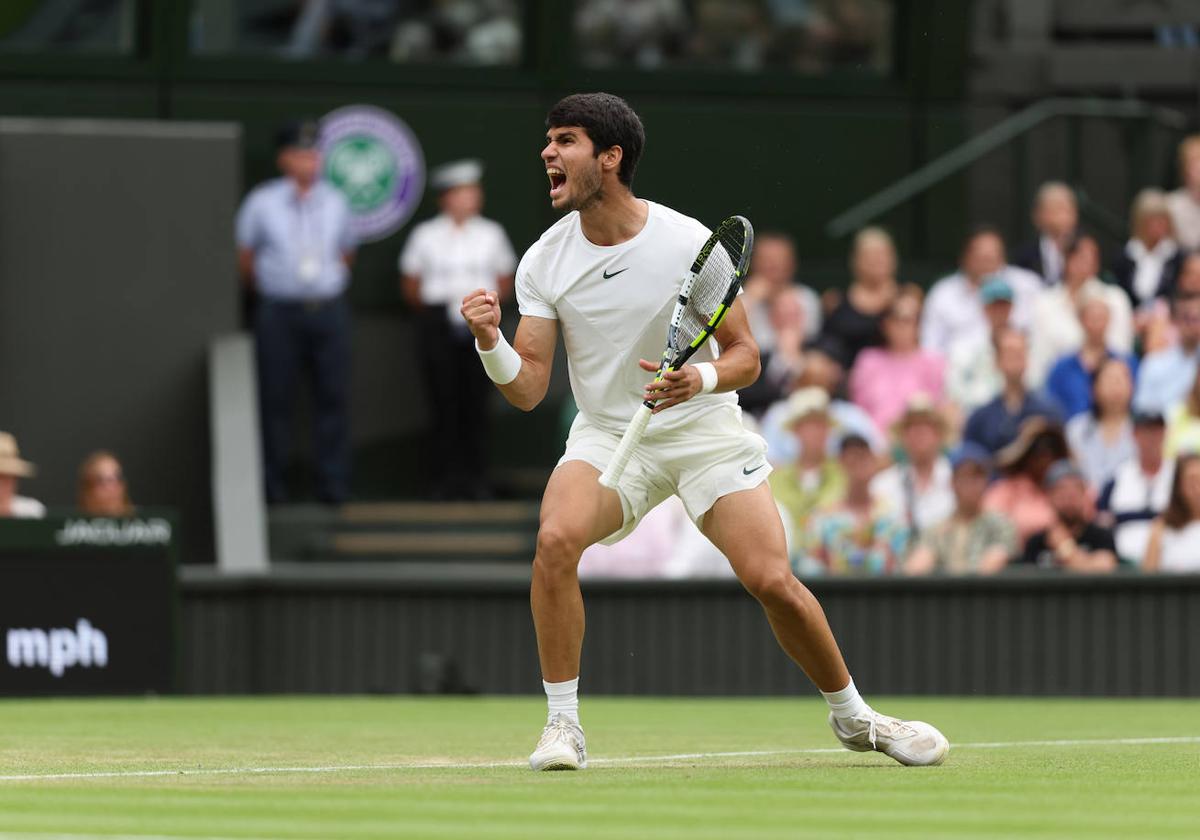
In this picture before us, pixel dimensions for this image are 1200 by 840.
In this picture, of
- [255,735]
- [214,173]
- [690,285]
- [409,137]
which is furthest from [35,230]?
[690,285]

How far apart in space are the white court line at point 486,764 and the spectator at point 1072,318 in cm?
596

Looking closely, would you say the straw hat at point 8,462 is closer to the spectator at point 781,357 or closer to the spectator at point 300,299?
the spectator at point 300,299

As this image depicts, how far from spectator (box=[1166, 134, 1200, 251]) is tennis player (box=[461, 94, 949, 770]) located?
8.71m

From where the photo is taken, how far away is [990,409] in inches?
579

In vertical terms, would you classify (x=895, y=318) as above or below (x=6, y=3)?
below

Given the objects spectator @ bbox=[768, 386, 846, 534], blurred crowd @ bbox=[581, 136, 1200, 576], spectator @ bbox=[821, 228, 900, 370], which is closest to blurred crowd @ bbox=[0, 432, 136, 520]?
blurred crowd @ bbox=[581, 136, 1200, 576]

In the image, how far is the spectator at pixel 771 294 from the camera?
15.4 meters

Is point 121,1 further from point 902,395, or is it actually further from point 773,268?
point 902,395

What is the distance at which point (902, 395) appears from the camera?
49.4 ft

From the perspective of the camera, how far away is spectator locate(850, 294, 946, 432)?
15.0 meters

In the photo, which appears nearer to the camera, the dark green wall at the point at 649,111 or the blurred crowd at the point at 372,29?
the dark green wall at the point at 649,111

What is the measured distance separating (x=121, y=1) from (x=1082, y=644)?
8180mm

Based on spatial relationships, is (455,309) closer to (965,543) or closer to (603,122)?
(965,543)

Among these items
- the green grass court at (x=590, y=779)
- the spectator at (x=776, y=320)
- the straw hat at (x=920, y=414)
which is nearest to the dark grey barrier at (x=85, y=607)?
the green grass court at (x=590, y=779)
